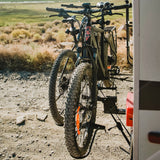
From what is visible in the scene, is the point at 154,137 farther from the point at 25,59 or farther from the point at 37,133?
the point at 25,59

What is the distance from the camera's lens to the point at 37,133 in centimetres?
315

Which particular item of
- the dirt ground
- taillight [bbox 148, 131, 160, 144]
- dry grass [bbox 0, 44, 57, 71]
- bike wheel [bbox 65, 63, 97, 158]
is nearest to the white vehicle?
taillight [bbox 148, 131, 160, 144]

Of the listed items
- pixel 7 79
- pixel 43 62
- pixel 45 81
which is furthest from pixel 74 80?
pixel 43 62

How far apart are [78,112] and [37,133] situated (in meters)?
1.21

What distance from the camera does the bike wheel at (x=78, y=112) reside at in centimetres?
201

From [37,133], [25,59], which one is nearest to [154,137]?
[37,133]

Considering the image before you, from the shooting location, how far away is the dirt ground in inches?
105

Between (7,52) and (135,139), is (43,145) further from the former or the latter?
(7,52)

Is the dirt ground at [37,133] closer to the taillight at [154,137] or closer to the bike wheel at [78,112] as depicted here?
the bike wheel at [78,112]

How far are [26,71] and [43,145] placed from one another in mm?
3892

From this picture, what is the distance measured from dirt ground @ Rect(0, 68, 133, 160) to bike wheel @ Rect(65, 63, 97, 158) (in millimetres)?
402

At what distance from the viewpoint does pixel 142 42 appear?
120 cm

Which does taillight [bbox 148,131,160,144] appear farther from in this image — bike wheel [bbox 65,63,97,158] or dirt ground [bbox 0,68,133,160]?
dirt ground [bbox 0,68,133,160]

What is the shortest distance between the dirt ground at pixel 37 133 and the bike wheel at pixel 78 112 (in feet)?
1.32
